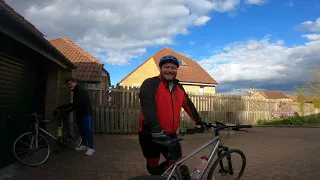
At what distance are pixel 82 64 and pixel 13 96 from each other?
1094 centimetres

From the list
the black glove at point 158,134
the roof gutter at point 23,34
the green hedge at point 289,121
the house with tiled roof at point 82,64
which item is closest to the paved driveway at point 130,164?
the black glove at point 158,134

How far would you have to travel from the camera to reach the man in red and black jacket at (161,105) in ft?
10.5

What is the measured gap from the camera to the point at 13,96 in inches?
242

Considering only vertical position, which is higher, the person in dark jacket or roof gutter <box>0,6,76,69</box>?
roof gutter <box>0,6,76,69</box>

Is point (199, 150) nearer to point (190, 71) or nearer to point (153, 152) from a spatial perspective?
point (153, 152)

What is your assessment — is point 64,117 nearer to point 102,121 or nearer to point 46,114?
point 46,114

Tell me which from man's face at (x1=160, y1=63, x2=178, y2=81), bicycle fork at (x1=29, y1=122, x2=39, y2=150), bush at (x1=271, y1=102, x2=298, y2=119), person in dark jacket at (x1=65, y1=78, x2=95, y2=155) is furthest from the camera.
Answer: bush at (x1=271, y1=102, x2=298, y2=119)

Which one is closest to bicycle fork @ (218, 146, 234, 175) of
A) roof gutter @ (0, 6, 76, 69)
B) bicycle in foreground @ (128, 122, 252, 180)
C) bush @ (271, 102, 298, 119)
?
bicycle in foreground @ (128, 122, 252, 180)

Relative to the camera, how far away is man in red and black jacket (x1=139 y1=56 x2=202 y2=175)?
10.5 feet

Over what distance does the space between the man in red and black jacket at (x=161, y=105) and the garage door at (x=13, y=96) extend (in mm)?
3419

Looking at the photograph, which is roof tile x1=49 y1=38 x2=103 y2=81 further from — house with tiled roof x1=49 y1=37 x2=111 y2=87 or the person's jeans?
the person's jeans

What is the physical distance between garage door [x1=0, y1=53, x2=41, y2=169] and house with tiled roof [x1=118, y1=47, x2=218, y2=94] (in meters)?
Answer: 23.6

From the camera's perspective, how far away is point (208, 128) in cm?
397

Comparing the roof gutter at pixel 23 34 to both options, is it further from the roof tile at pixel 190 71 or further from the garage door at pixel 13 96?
the roof tile at pixel 190 71
